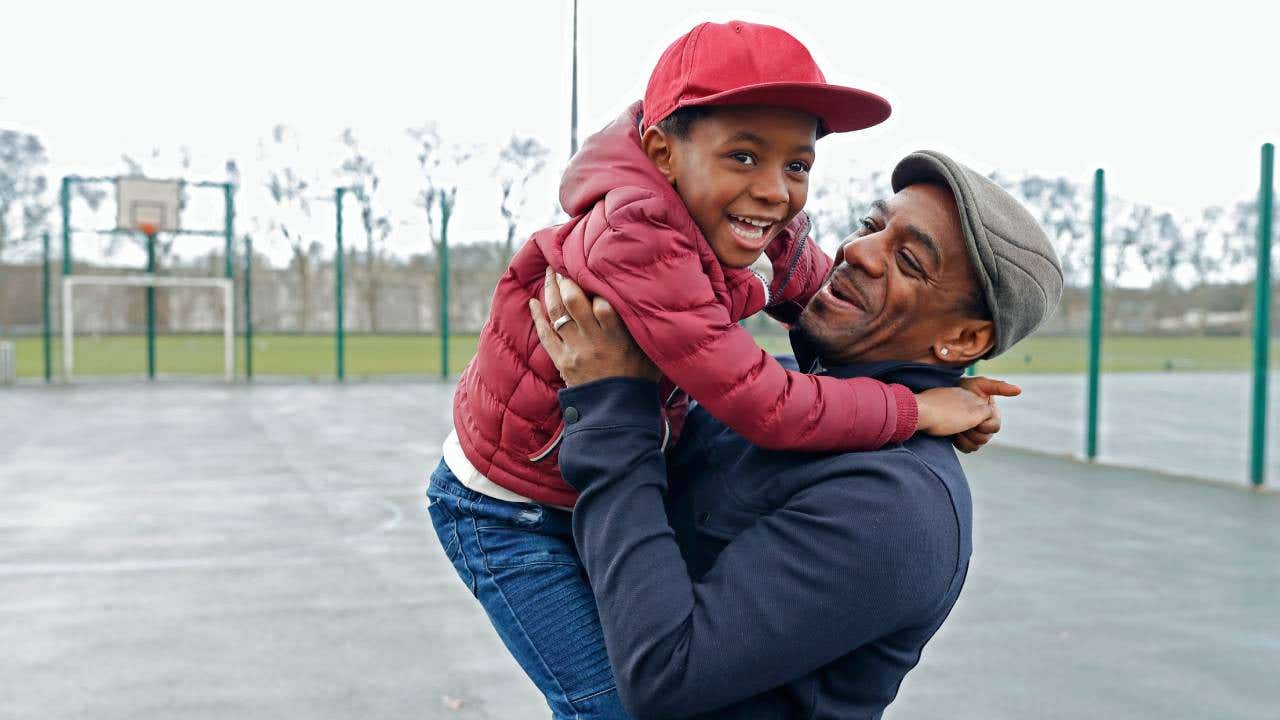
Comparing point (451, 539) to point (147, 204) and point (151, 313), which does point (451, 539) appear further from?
point (147, 204)

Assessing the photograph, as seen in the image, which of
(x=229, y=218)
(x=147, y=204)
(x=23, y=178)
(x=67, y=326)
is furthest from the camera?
(x=23, y=178)

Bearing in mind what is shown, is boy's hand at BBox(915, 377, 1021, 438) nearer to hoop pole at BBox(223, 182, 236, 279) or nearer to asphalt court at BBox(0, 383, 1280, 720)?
asphalt court at BBox(0, 383, 1280, 720)

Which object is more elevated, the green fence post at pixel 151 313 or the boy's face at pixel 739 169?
the boy's face at pixel 739 169

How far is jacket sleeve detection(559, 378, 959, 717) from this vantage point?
4.62 ft

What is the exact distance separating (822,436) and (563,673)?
53 centimetres

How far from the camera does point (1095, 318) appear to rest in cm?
1114

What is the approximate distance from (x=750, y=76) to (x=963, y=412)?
0.56 meters

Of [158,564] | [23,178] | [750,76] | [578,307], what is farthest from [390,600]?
[23,178]

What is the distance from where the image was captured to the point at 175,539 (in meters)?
6.89

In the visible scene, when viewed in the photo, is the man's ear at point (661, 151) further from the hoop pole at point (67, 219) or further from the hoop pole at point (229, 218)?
the hoop pole at point (67, 219)

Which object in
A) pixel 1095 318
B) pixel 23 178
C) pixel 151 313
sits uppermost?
pixel 23 178

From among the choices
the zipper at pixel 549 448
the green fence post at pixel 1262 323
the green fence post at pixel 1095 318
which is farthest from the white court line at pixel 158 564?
the green fence post at pixel 1095 318

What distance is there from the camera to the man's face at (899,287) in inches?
64.2

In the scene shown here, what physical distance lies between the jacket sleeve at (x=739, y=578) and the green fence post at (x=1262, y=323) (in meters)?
8.68
